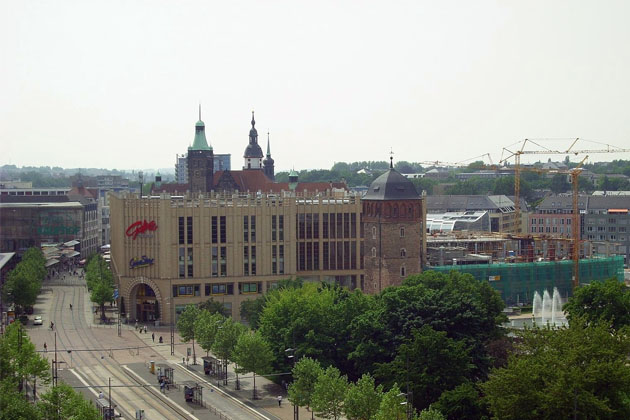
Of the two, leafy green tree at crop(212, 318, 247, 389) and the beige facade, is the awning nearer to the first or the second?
the beige facade

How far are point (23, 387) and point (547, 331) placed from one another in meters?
50.3

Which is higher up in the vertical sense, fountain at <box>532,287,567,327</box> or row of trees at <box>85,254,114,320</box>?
row of trees at <box>85,254,114,320</box>

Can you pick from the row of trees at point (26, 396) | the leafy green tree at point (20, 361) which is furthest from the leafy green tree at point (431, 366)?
the leafy green tree at point (20, 361)

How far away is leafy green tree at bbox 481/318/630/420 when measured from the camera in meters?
70.8

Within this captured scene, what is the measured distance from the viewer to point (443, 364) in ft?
277

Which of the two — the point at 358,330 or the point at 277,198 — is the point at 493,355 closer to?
the point at 358,330

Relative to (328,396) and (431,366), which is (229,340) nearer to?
(328,396)

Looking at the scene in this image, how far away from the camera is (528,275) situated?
15238cm

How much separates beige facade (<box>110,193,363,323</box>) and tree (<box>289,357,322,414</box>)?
56393mm

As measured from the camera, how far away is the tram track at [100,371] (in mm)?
90812

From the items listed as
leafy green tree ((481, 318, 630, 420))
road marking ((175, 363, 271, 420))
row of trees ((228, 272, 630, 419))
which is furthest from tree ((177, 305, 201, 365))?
leafy green tree ((481, 318, 630, 420))

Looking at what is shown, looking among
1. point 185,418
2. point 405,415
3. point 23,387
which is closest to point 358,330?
point 185,418

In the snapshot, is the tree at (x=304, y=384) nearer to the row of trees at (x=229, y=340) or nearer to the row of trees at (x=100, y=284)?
the row of trees at (x=229, y=340)

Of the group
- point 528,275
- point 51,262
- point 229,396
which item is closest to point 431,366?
point 229,396
